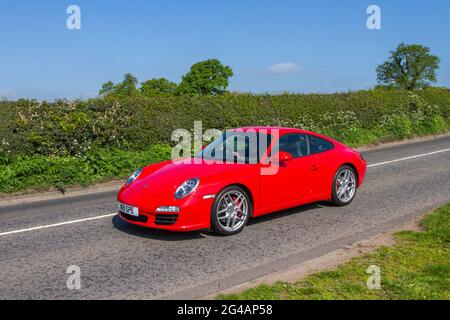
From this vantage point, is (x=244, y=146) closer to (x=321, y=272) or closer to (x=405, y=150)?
(x=321, y=272)

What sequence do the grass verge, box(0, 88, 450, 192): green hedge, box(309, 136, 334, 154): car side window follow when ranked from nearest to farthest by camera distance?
the grass verge, box(309, 136, 334, 154): car side window, box(0, 88, 450, 192): green hedge

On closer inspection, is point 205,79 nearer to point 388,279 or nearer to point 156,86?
point 156,86

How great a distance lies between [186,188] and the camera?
6820mm

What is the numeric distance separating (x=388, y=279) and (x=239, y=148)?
11.1 feet

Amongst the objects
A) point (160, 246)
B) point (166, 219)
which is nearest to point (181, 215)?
point (166, 219)

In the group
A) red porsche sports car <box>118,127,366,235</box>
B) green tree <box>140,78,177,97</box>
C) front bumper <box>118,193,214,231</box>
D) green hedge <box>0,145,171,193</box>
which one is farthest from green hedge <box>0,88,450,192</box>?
green tree <box>140,78,177,97</box>

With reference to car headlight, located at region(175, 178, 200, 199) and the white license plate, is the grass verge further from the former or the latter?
the white license plate

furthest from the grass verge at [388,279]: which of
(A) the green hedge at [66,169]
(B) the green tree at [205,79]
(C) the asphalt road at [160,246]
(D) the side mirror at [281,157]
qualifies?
(B) the green tree at [205,79]

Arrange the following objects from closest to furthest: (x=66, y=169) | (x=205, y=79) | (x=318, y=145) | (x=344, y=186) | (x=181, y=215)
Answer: (x=181, y=215) → (x=318, y=145) → (x=344, y=186) → (x=66, y=169) → (x=205, y=79)

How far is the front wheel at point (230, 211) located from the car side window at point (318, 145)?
1815 millimetres

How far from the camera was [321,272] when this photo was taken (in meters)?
5.47

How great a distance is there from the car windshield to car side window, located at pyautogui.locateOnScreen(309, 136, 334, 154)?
874 millimetres

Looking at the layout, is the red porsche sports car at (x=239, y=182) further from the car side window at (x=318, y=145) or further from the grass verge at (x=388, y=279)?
the grass verge at (x=388, y=279)

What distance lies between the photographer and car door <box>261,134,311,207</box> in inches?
297
